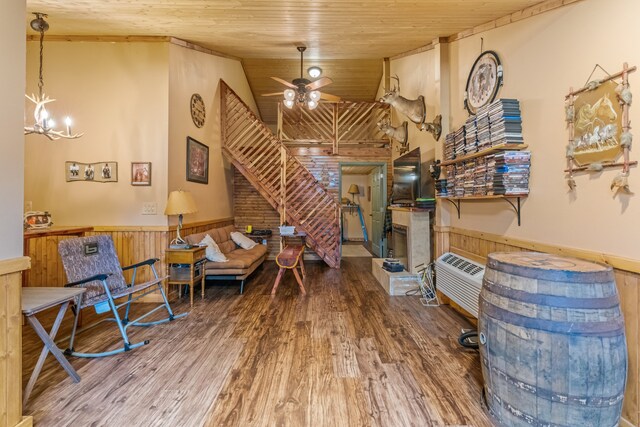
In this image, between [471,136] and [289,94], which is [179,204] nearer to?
[289,94]

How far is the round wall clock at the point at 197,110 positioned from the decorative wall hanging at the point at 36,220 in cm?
220

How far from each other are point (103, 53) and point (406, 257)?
4.95 meters

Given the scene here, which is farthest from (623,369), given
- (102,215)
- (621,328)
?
(102,215)

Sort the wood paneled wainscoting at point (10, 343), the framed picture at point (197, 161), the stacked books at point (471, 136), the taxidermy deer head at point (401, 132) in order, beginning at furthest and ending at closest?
the taxidermy deer head at point (401, 132), the framed picture at point (197, 161), the stacked books at point (471, 136), the wood paneled wainscoting at point (10, 343)

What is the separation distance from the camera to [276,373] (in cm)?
210

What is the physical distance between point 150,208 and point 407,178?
11.9 ft

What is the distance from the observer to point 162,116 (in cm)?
373

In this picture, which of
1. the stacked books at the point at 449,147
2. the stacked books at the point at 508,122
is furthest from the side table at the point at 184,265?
the stacked books at the point at 508,122

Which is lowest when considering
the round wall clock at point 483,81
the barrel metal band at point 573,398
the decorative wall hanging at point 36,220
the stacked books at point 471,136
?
the barrel metal band at point 573,398

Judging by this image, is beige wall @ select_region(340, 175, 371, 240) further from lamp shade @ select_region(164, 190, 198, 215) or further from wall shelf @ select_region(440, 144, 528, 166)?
wall shelf @ select_region(440, 144, 528, 166)

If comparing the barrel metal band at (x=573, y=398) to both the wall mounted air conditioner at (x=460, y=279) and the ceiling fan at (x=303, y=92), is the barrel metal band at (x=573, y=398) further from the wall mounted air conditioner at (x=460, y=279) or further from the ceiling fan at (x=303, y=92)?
the ceiling fan at (x=303, y=92)

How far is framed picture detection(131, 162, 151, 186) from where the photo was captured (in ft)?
12.2

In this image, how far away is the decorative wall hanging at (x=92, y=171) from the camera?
368cm

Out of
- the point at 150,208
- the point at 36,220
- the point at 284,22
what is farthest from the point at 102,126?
the point at 284,22
